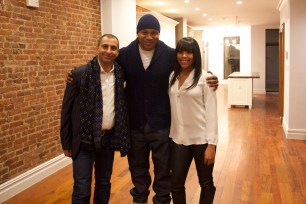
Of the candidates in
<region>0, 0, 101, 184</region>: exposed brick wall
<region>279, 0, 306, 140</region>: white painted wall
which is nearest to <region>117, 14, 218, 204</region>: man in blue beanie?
<region>0, 0, 101, 184</region>: exposed brick wall

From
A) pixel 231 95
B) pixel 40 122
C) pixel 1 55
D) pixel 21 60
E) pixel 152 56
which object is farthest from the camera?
pixel 231 95

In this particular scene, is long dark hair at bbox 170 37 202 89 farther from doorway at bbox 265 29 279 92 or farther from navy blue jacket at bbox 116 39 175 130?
doorway at bbox 265 29 279 92

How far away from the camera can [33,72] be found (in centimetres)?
392

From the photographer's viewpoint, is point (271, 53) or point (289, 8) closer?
point (289, 8)

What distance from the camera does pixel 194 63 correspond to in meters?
2.36

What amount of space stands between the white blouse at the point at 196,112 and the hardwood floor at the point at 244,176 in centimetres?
121

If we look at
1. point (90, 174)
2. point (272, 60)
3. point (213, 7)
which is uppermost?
point (213, 7)

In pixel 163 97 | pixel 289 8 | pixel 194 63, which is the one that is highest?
pixel 289 8

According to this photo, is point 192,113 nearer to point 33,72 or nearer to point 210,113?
point 210,113

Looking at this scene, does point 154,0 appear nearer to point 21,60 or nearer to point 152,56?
point 21,60

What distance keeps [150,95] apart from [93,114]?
1.41ft

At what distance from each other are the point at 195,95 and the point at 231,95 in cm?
765

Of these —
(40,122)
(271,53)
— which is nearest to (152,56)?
(40,122)

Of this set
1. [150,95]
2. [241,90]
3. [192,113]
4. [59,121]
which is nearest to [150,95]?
Result: [150,95]
